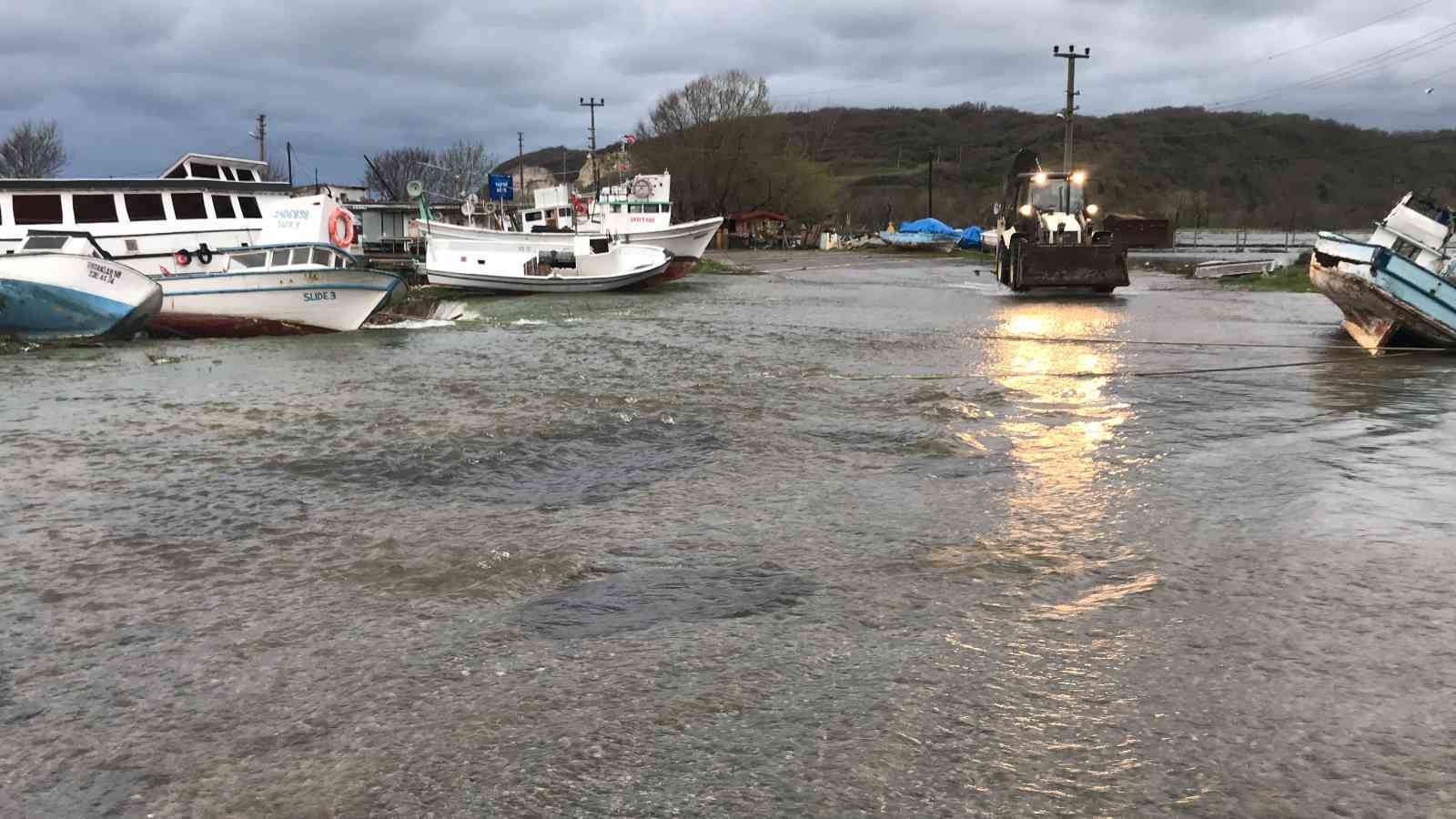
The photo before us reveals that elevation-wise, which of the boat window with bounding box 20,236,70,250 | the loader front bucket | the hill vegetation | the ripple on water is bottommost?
the ripple on water

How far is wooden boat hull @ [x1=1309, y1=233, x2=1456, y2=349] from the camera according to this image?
46.4 feet

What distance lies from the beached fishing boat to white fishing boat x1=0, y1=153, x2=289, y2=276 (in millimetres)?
18598

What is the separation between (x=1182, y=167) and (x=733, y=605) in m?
172

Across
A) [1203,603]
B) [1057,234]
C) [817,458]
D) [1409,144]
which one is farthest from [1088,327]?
[1409,144]

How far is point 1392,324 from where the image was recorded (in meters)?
14.5

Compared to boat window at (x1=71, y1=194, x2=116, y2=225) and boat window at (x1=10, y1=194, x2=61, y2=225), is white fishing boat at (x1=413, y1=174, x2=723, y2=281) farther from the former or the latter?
boat window at (x1=10, y1=194, x2=61, y2=225)

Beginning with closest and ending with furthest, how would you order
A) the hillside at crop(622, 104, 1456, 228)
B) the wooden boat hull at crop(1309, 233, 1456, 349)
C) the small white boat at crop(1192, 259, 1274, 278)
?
the wooden boat hull at crop(1309, 233, 1456, 349), the small white boat at crop(1192, 259, 1274, 278), the hillside at crop(622, 104, 1456, 228)

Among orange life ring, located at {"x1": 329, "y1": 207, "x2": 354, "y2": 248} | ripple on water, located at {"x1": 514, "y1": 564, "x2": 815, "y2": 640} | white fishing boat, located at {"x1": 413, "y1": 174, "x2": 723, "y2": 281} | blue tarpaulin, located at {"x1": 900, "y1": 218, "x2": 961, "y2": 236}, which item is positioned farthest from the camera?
blue tarpaulin, located at {"x1": 900, "y1": 218, "x2": 961, "y2": 236}

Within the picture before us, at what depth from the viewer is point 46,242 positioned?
17328 millimetres

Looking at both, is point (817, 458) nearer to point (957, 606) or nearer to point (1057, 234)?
point (957, 606)

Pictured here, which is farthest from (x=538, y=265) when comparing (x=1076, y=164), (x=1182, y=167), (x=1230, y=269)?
(x=1182, y=167)

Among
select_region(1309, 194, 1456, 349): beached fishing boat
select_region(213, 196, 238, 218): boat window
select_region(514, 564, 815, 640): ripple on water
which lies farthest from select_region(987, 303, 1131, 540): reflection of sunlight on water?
select_region(213, 196, 238, 218): boat window

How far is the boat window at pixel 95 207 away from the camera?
68.5 ft

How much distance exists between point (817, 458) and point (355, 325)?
13808 millimetres
